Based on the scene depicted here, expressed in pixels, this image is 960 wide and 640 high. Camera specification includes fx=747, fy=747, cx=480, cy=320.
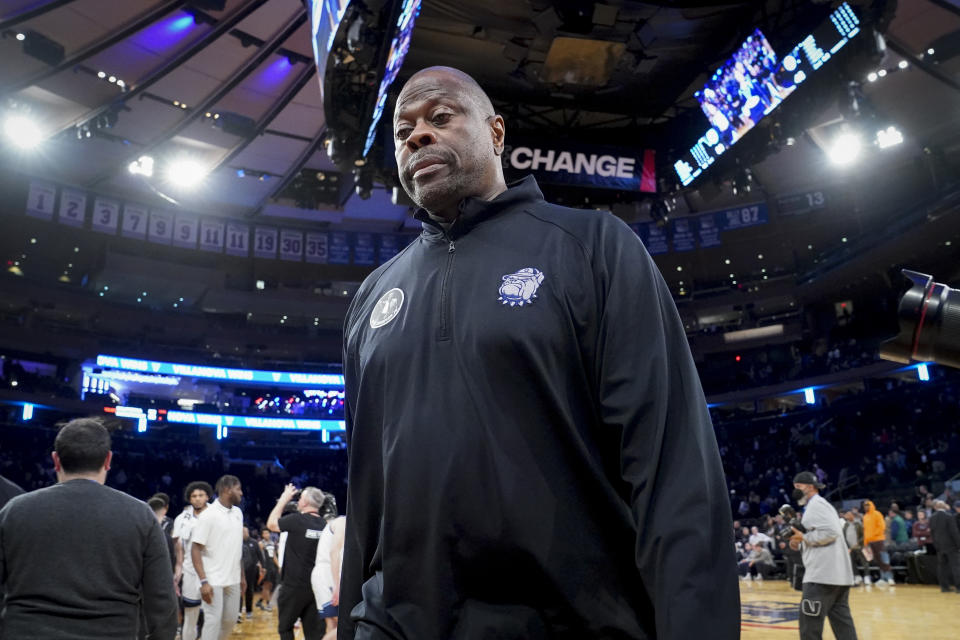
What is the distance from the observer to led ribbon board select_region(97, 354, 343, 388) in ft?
101

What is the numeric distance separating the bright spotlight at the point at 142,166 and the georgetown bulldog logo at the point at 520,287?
23.4 m

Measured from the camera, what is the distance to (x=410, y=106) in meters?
1.68

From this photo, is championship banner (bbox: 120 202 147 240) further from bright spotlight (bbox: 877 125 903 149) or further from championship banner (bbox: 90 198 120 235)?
bright spotlight (bbox: 877 125 903 149)

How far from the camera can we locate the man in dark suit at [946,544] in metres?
13.3

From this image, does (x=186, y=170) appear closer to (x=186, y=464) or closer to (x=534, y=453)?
(x=186, y=464)

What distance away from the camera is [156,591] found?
3.47 meters

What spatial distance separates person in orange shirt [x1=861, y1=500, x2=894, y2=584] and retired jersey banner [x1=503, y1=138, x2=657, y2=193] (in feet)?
28.6

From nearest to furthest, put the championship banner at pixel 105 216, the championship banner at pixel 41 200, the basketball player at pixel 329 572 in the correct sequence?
the basketball player at pixel 329 572 → the championship banner at pixel 41 200 → the championship banner at pixel 105 216

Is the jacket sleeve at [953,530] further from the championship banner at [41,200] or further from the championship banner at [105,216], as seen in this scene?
the championship banner at [41,200]

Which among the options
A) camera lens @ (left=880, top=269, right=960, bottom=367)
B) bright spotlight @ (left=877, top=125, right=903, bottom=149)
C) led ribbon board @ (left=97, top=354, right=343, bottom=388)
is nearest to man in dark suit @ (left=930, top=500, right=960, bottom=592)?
bright spotlight @ (left=877, top=125, right=903, bottom=149)

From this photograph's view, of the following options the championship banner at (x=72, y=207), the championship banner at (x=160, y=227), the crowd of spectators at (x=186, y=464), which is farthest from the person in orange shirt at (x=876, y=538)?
the championship banner at (x=72, y=207)

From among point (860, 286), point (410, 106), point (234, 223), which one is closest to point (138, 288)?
point (234, 223)

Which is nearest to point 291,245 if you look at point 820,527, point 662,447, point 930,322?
point 820,527

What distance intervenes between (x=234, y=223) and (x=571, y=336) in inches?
1163
